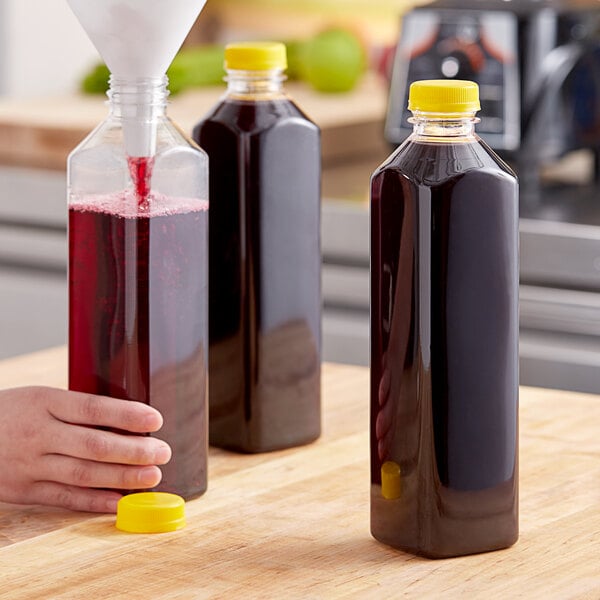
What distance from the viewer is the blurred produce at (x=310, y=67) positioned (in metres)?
2.67

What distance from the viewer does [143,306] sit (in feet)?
3.20

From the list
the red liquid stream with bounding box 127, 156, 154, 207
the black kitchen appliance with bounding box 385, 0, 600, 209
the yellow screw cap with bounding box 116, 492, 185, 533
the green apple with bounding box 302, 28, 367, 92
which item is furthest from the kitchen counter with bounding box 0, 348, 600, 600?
the green apple with bounding box 302, 28, 367, 92

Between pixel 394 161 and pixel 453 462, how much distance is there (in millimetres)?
200

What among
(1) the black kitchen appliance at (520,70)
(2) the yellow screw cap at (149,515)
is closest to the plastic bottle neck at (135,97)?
(2) the yellow screw cap at (149,515)

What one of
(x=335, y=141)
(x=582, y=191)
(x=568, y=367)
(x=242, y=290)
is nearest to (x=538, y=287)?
(x=568, y=367)

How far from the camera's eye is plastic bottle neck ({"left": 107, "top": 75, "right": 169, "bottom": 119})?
98 centimetres

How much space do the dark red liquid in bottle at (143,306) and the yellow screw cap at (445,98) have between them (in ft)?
0.67

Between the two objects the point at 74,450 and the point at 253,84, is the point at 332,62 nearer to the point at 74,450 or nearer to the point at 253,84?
the point at 253,84

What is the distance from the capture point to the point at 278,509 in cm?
100

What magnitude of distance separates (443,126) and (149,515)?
34 cm

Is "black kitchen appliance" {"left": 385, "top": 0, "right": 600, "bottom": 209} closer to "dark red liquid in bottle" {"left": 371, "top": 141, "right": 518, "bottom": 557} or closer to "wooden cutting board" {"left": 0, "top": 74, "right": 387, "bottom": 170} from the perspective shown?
"wooden cutting board" {"left": 0, "top": 74, "right": 387, "bottom": 170}

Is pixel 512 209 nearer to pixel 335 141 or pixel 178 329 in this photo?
pixel 178 329

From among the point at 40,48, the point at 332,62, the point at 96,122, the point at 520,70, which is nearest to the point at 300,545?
the point at 520,70

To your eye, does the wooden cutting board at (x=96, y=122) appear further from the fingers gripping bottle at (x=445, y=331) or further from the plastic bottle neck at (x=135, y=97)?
the fingers gripping bottle at (x=445, y=331)
